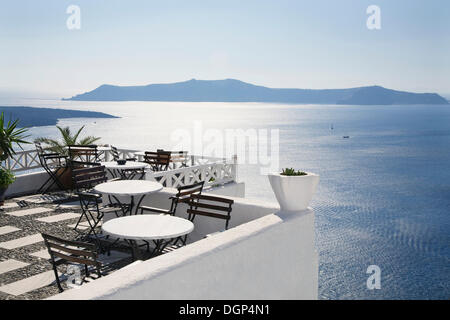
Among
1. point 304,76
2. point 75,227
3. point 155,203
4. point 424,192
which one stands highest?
point 304,76

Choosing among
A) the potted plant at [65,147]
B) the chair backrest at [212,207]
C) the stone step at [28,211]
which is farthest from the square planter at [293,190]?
the potted plant at [65,147]

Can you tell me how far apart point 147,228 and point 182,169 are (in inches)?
230

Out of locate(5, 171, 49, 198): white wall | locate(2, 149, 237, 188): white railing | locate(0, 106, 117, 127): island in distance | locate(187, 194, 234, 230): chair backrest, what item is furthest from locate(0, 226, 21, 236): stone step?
locate(0, 106, 117, 127): island in distance

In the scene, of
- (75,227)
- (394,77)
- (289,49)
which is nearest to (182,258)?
(75,227)

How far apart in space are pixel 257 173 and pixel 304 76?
48.0m

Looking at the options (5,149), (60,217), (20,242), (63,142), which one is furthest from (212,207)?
(63,142)

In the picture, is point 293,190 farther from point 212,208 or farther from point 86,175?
point 86,175

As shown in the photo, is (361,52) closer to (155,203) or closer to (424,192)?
(424,192)

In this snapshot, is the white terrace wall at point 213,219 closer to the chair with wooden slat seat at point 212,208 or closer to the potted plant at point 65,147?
the chair with wooden slat seat at point 212,208

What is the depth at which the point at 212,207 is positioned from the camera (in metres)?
5.30

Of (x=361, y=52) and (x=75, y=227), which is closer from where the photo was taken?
(x=75, y=227)

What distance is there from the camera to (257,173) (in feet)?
229
